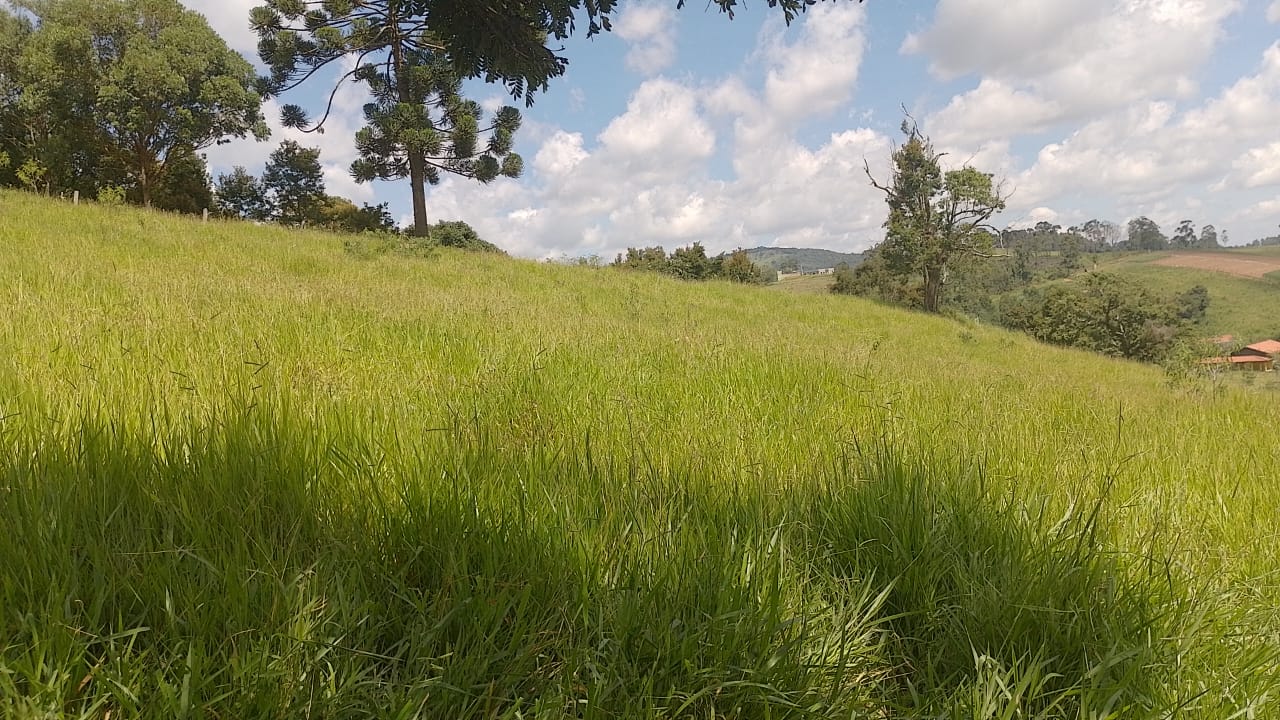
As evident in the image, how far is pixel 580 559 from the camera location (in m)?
1.36

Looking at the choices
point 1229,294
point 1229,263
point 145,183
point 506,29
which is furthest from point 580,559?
point 1229,263

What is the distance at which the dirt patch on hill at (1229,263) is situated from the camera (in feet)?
391

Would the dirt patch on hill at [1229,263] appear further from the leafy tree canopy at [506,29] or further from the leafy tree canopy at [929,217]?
the leafy tree canopy at [506,29]

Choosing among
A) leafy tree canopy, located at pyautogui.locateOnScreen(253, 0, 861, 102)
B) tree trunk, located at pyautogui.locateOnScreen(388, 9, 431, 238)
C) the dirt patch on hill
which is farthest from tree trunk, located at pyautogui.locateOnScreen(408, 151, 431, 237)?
the dirt patch on hill

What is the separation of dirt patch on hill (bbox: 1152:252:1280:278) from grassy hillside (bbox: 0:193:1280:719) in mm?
168571

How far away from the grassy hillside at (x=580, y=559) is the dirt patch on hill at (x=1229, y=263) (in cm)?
16857

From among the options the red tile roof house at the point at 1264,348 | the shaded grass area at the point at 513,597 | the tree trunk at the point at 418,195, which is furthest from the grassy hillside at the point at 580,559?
the red tile roof house at the point at 1264,348

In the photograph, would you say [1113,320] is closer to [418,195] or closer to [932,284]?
[932,284]

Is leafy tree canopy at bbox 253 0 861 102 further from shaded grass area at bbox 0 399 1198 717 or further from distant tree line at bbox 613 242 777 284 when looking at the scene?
distant tree line at bbox 613 242 777 284

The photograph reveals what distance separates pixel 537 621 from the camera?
121 cm

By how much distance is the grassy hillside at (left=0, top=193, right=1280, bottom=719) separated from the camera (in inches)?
41.3

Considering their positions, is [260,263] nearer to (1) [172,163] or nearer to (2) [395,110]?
(2) [395,110]

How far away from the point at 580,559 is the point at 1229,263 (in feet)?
610

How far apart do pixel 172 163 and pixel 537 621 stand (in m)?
42.2
